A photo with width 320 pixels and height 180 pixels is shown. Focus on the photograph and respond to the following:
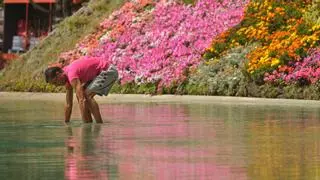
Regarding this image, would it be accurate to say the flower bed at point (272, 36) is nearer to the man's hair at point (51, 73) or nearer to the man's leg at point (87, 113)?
the man's leg at point (87, 113)

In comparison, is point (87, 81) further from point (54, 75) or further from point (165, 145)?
point (165, 145)

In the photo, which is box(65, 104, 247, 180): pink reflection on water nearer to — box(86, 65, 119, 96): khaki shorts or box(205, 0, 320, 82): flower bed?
box(86, 65, 119, 96): khaki shorts

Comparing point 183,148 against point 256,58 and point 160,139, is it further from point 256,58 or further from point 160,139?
point 256,58

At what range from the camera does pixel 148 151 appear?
12.7 metres

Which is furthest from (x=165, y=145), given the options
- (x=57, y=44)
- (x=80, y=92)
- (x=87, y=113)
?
(x=57, y=44)

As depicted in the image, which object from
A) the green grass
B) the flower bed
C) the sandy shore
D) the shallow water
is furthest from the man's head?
the green grass

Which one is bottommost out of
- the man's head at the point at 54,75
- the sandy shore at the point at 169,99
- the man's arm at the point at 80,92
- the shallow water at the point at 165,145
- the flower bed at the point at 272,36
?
the sandy shore at the point at 169,99

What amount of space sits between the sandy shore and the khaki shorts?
6617 millimetres

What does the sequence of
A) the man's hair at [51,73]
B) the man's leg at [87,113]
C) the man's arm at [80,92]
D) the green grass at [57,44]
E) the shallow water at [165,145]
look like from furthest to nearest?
1. the green grass at [57,44]
2. the man's leg at [87,113]
3. the man's arm at [80,92]
4. the man's hair at [51,73]
5. the shallow water at [165,145]

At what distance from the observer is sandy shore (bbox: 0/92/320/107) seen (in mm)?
24552

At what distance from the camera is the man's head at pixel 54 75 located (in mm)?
16547

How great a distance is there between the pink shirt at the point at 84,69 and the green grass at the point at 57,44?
58.0 feet

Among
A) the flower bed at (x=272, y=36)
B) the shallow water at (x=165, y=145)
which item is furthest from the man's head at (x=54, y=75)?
the flower bed at (x=272, y=36)

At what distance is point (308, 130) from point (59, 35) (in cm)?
2360
